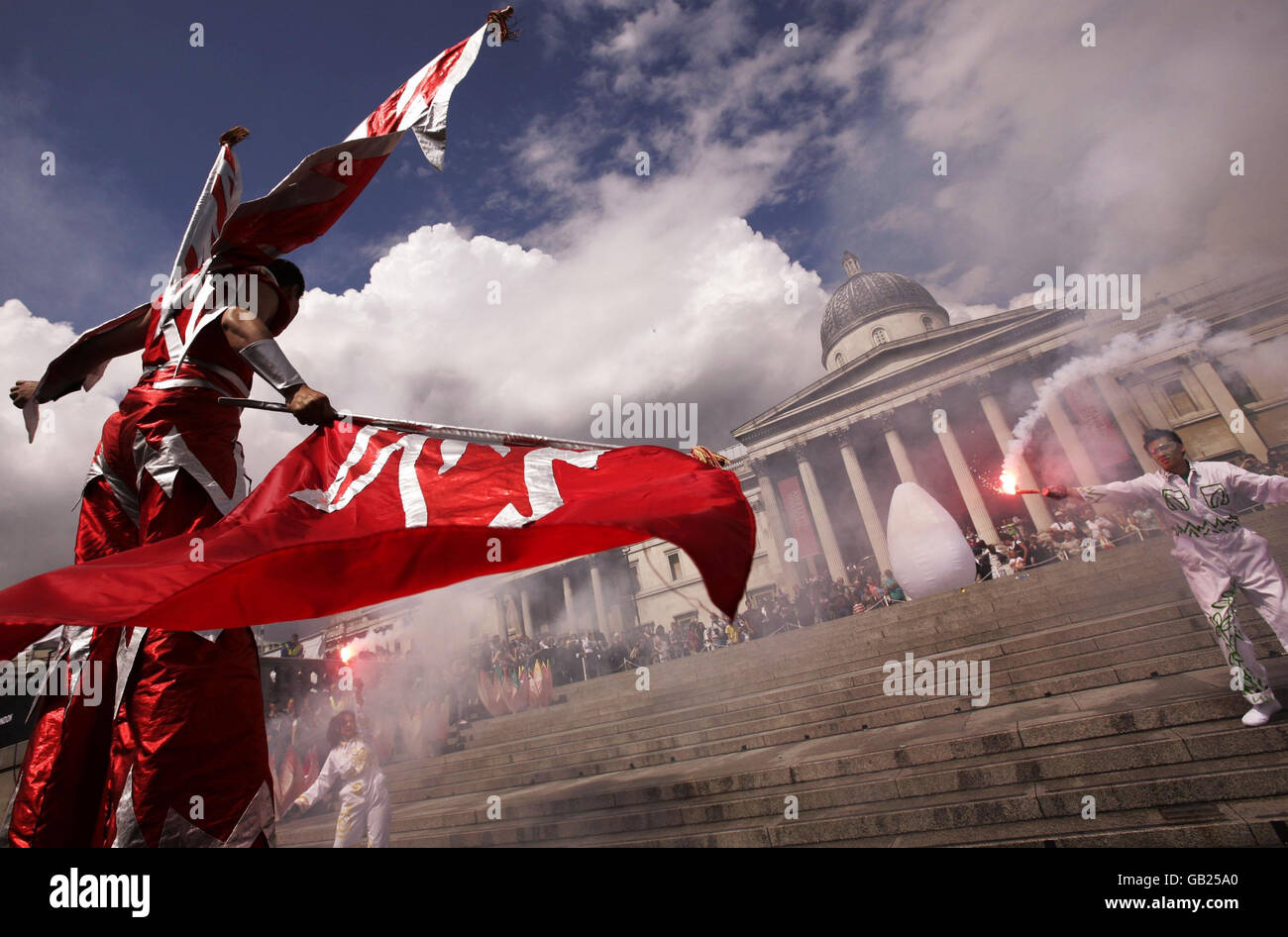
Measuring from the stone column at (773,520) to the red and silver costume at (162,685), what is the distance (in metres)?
34.1

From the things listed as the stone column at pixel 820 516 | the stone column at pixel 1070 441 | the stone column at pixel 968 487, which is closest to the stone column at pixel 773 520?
the stone column at pixel 820 516

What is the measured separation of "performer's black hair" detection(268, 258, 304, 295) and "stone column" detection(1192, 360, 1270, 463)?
125 ft

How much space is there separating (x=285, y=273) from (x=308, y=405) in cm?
84

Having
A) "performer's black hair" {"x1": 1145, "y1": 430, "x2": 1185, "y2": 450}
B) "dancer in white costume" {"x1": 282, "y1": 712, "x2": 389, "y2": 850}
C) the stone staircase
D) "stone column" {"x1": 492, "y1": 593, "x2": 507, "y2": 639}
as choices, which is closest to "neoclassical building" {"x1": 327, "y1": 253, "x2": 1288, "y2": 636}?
"stone column" {"x1": 492, "y1": 593, "x2": 507, "y2": 639}

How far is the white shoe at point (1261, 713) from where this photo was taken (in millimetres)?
4277

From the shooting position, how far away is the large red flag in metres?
1.79

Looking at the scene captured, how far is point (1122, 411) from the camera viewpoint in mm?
31375

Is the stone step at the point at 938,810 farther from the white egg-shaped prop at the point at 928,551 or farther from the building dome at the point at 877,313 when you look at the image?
the building dome at the point at 877,313

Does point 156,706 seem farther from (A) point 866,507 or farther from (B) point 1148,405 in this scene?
(B) point 1148,405

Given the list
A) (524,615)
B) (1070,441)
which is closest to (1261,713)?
(1070,441)

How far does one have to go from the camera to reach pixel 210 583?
1913 mm
